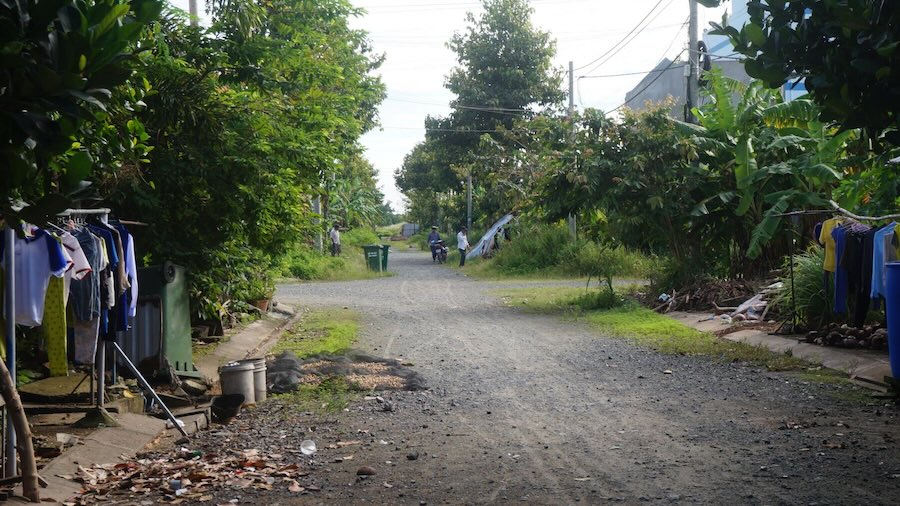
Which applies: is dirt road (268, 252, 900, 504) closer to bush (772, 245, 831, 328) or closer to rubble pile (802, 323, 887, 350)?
rubble pile (802, 323, 887, 350)

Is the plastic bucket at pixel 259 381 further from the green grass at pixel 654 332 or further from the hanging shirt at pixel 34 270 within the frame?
the green grass at pixel 654 332

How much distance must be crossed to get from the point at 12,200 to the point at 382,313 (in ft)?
46.8

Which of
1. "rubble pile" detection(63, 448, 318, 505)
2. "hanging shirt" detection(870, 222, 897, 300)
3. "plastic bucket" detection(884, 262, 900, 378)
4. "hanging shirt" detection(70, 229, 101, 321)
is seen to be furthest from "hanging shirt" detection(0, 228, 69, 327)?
"hanging shirt" detection(870, 222, 897, 300)

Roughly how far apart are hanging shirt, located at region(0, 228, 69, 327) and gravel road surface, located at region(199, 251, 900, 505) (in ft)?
6.82

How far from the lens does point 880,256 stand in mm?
11555

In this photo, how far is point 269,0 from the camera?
46.4 ft

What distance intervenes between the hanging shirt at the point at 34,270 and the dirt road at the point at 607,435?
2677mm

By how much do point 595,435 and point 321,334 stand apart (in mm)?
9110

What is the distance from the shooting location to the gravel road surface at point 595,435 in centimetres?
625

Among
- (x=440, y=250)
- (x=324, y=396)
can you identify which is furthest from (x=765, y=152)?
(x=440, y=250)

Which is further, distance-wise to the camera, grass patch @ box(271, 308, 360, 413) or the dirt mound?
the dirt mound

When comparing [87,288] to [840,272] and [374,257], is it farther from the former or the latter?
[374,257]

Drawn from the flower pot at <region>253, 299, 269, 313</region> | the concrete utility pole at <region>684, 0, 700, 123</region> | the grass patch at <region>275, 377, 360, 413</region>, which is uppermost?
the concrete utility pole at <region>684, 0, 700, 123</region>

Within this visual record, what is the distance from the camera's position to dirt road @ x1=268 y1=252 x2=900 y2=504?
625 centimetres
